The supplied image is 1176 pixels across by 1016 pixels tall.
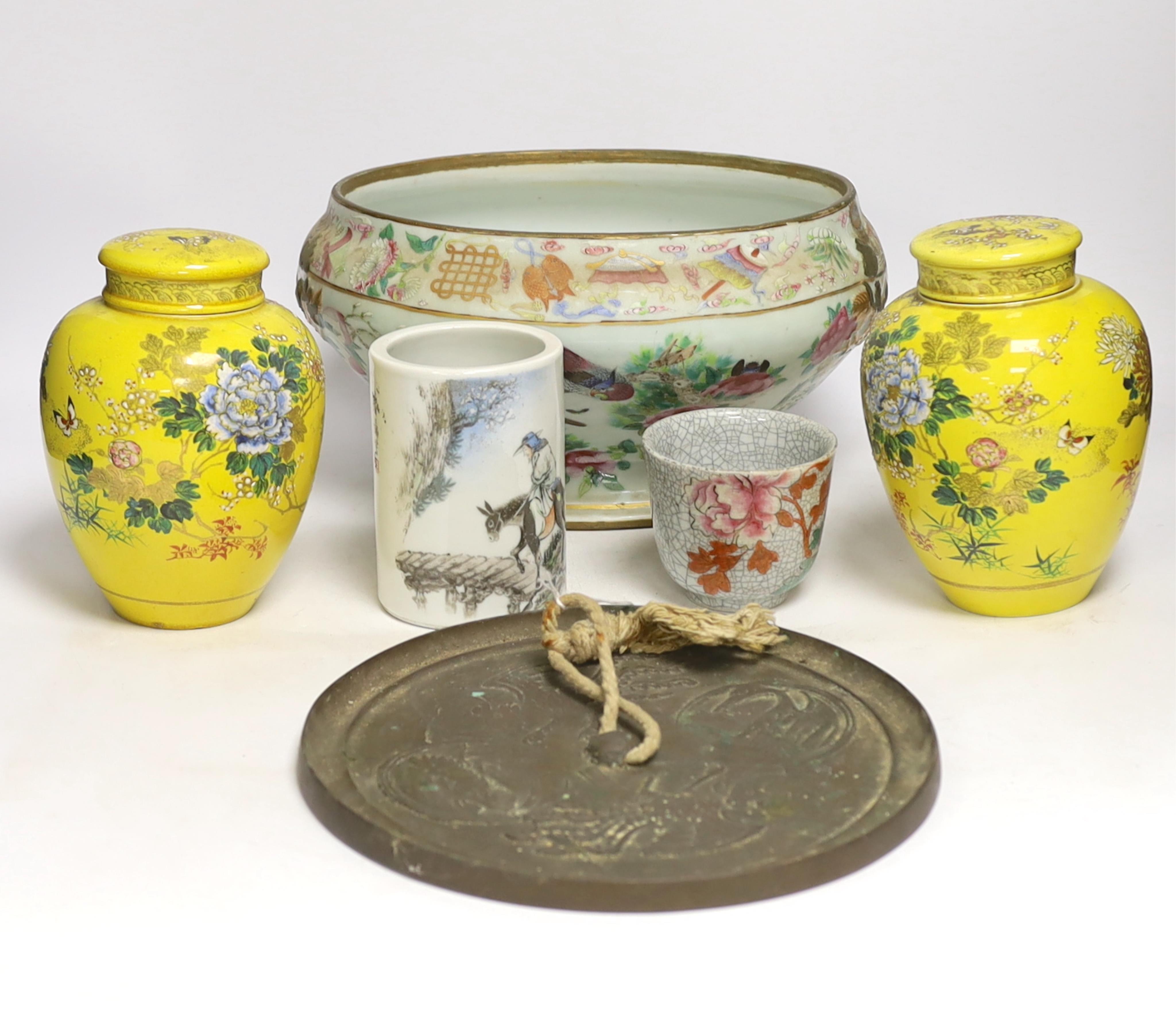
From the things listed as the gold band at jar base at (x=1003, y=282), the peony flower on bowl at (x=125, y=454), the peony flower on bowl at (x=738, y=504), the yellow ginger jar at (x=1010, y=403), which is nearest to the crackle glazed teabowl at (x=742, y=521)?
the peony flower on bowl at (x=738, y=504)

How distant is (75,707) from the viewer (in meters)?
1.84

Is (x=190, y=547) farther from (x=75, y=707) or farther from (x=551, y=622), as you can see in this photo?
(x=551, y=622)

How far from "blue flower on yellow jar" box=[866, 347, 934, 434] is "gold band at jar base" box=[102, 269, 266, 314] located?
0.71 meters

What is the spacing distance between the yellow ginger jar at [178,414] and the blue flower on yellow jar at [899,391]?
0.63 meters

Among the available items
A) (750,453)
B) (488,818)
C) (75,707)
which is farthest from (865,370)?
(75,707)

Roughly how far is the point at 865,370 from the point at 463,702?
609 mm

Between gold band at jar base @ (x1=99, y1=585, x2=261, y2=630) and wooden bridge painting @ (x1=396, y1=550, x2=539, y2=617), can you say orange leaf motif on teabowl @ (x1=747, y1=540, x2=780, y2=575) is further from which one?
gold band at jar base @ (x1=99, y1=585, x2=261, y2=630)

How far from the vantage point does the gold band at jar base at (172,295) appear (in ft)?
6.16

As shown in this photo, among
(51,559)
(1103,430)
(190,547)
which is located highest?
(1103,430)

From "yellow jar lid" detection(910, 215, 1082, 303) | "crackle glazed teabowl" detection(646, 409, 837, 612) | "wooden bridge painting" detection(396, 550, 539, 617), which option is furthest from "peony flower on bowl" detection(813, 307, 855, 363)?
"wooden bridge painting" detection(396, 550, 539, 617)

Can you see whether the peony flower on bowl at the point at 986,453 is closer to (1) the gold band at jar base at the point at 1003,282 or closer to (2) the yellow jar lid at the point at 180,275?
(1) the gold band at jar base at the point at 1003,282

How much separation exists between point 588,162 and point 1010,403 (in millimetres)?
995

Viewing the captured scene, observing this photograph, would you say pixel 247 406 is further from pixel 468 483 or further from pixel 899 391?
pixel 899 391

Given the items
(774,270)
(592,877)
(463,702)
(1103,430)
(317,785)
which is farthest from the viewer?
(774,270)
